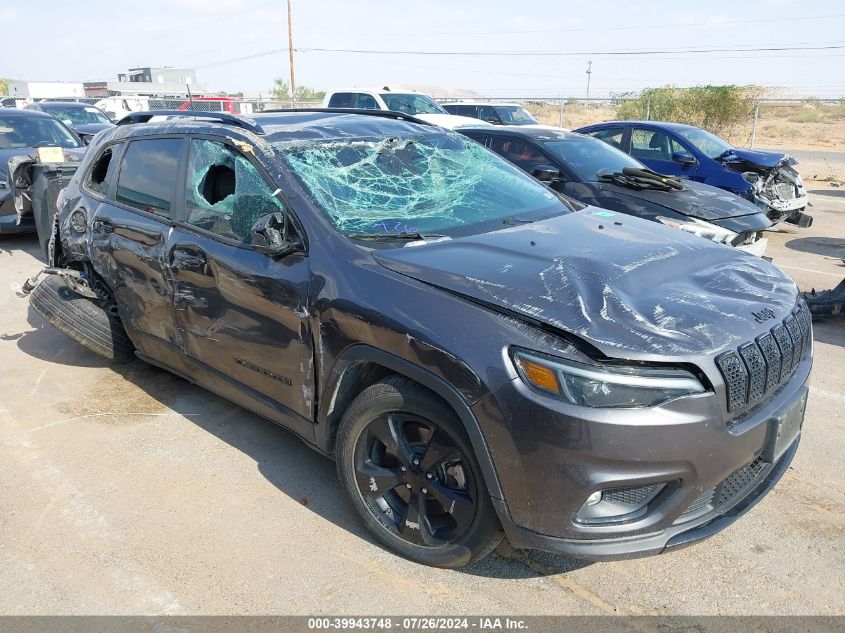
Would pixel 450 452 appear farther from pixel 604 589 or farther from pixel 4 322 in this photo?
pixel 4 322

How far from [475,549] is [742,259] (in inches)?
71.1

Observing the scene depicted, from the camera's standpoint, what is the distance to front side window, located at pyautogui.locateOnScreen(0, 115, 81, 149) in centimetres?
966

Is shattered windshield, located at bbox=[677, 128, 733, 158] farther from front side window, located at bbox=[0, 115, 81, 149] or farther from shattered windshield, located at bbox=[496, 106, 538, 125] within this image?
front side window, located at bbox=[0, 115, 81, 149]

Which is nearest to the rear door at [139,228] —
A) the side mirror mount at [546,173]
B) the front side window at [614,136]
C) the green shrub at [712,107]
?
the side mirror mount at [546,173]

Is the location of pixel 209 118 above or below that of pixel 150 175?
above

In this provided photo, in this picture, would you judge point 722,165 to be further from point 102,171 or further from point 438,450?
point 438,450

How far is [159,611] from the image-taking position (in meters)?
2.62

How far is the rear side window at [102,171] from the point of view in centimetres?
451

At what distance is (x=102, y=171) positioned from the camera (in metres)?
4.60

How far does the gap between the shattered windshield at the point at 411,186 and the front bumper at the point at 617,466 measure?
1236 millimetres

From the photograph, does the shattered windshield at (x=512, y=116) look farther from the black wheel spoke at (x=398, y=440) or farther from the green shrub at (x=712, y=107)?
the black wheel spoke at (x=398, y=440)

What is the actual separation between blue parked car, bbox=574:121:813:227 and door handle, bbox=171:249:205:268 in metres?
8.12

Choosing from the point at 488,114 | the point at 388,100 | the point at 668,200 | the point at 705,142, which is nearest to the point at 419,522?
the point at 668,200

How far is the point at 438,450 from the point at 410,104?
1305 cm
